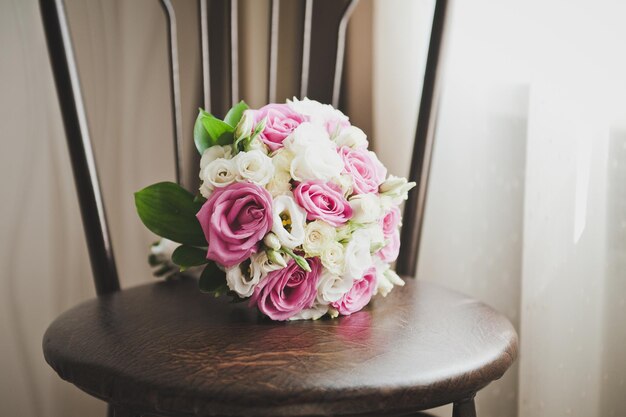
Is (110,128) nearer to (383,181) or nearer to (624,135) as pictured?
(383,181)

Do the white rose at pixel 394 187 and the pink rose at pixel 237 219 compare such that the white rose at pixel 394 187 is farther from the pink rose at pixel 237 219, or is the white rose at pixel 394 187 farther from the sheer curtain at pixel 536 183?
the sheer curtain at pixel 536 183

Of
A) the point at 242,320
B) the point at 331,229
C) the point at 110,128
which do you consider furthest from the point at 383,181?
the point at 110,128

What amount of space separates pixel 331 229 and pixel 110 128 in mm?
666

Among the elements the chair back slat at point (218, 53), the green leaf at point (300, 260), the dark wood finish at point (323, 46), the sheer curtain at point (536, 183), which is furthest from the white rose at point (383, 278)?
the chair back slat at point (218, 53)

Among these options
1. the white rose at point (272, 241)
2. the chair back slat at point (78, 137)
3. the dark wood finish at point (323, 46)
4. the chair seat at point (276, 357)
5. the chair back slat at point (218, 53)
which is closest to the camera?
the chair seat at point (276, 357)

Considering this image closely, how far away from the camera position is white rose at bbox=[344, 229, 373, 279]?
55cm

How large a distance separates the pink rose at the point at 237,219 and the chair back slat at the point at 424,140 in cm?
33

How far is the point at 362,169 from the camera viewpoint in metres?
0.58

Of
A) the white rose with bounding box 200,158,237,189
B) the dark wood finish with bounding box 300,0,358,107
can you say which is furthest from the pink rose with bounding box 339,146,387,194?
the dark wood finish with bounding box 300,0,358,107

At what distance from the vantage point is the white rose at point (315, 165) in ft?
1.76

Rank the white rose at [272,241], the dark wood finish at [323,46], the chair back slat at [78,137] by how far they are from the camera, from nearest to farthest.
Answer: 1. the white rose at [272,241]
2. the chair back slat at [78,137]
3. the dark wood finish at [323,46]

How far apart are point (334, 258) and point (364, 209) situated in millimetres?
54

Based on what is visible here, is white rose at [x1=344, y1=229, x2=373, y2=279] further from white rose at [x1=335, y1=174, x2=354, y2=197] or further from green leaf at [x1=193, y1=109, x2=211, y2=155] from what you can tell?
green leaf at [x1=193, y1=109, x2=211, y2=155]

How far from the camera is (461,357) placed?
0.47 meters
